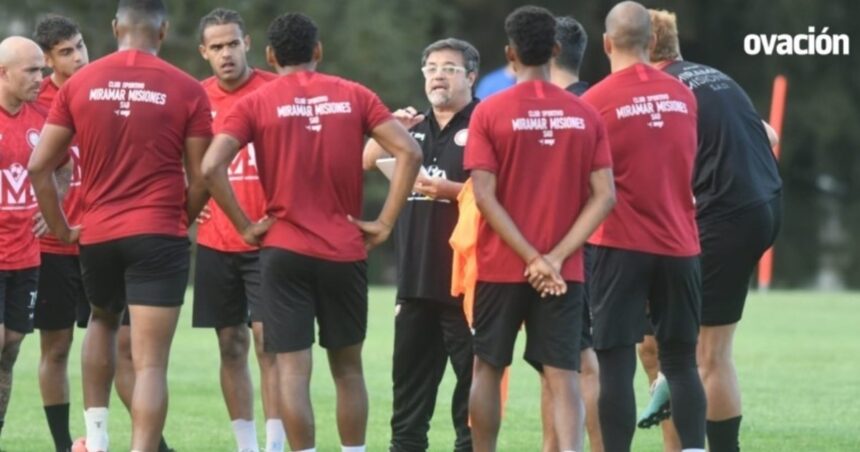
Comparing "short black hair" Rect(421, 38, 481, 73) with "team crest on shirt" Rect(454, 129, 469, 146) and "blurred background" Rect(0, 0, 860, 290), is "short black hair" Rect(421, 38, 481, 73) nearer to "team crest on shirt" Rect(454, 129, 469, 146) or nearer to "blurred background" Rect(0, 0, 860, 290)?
"team crest on shirt" Rect(454, 129, 469, 146)

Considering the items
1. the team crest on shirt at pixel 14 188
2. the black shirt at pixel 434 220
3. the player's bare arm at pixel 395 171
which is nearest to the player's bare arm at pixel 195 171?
the player's bare arm at pixel 395 171

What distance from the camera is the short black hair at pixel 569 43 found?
979 cm

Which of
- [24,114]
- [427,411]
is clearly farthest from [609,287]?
[24,114]

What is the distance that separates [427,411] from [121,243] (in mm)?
2344

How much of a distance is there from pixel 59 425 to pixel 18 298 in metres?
0.78

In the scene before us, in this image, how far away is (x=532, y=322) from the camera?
8.91 m

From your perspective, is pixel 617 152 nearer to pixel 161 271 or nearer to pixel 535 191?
pixel 535 191

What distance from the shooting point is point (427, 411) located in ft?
35.0

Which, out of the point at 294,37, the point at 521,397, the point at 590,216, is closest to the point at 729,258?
the point at 590,216

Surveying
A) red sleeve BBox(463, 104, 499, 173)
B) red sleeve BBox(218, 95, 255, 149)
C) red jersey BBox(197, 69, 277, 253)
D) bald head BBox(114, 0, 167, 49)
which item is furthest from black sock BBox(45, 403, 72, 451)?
red sleeve BBox(463, 104, 499, 173)

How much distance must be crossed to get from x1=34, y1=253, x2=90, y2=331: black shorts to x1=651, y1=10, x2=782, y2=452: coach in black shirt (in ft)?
12.2

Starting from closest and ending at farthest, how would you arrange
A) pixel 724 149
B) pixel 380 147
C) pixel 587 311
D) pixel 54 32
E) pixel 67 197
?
pixel 724 149 < pixel 587 311 < pixel 380 147 < pixel 67 197 < pixel 54 32

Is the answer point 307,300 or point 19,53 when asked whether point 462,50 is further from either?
point 19,53

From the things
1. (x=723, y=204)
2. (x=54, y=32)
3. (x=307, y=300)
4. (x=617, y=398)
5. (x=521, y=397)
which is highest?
(x=54, y=32)
